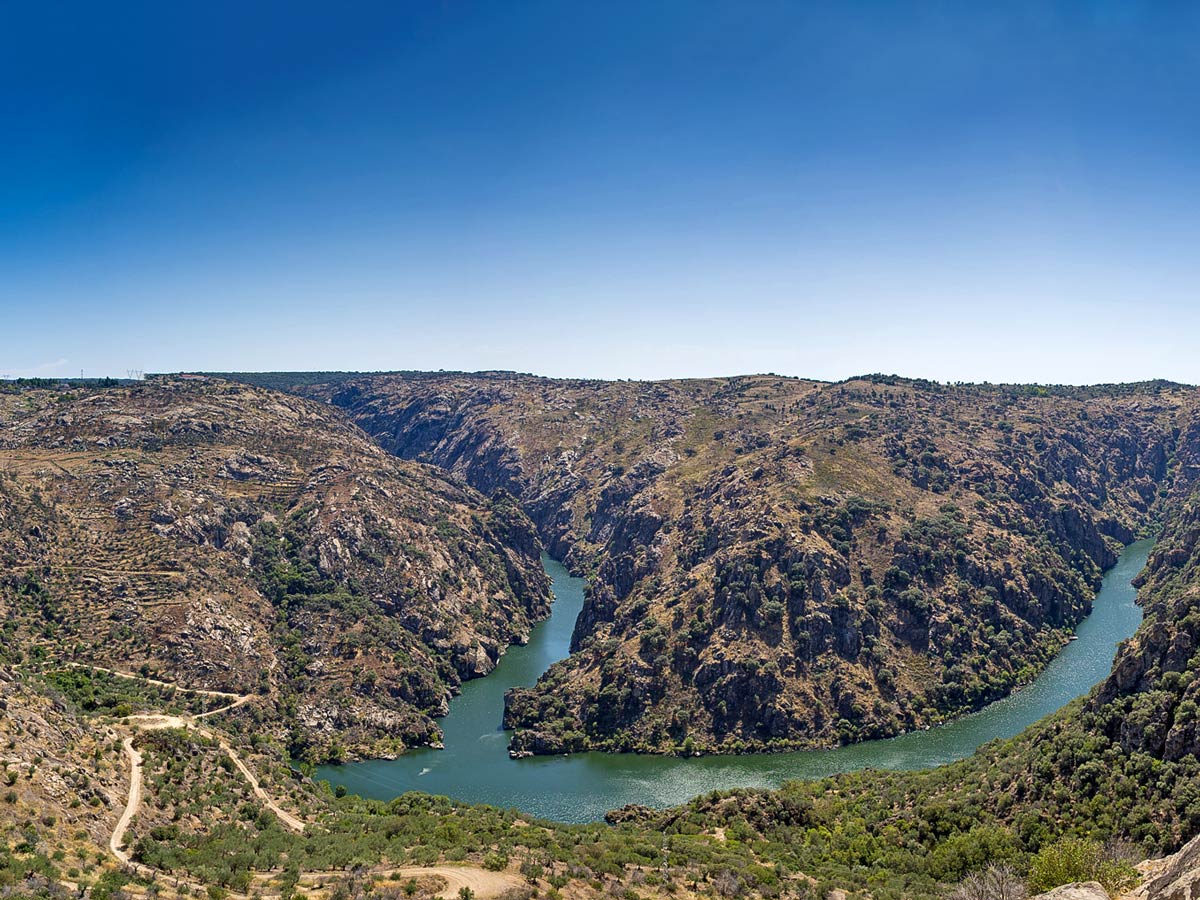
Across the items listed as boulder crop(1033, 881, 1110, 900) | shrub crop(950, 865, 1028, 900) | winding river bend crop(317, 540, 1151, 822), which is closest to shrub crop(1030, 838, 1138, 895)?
shrub crop(950, 865, 1028, 900)

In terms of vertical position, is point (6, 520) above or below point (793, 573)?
above

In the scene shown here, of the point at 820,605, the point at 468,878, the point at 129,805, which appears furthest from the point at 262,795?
the point at 820,605

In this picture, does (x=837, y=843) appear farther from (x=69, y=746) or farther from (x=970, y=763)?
(x=69, y=746)

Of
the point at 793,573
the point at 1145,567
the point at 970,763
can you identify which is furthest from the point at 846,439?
the point at 970,763

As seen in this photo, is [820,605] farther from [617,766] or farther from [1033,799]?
[1033,799]

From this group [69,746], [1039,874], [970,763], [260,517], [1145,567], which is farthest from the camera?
[1145,567]

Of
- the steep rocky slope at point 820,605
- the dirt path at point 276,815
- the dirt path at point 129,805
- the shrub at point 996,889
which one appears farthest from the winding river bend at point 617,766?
the shrub at point 996,889
